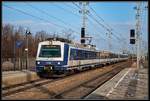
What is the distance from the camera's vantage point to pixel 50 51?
102 ft

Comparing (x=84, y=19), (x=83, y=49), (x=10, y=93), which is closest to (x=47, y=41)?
(x=83, y=49)

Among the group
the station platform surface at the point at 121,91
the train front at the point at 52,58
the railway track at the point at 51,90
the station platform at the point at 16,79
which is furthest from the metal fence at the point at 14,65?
the station platform surface at the point at 121,91

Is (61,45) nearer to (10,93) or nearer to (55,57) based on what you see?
(55,57)

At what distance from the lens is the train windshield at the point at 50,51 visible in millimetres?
31078

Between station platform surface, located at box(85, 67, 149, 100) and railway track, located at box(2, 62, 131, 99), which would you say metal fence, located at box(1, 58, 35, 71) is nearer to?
railway track, located at box(2, 62, 131, 99)

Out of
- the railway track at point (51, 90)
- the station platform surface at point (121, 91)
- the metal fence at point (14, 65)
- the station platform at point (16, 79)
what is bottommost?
the railway track at point (51, 90)

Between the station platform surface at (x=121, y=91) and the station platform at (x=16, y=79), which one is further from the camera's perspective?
the station platform at (x=16, y=79)

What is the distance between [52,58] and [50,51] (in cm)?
70

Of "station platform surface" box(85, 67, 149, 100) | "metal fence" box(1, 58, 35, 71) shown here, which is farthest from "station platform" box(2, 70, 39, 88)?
"metal fence" box(1, 58, 35, 71)

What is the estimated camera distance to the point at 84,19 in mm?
53062

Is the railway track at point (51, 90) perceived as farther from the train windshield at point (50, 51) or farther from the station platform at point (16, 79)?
the train windshield at point (50, 51)

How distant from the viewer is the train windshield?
31.1m

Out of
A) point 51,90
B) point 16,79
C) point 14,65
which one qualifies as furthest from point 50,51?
point 51,90

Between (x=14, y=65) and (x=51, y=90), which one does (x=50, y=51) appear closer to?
(x=14, y=65)
